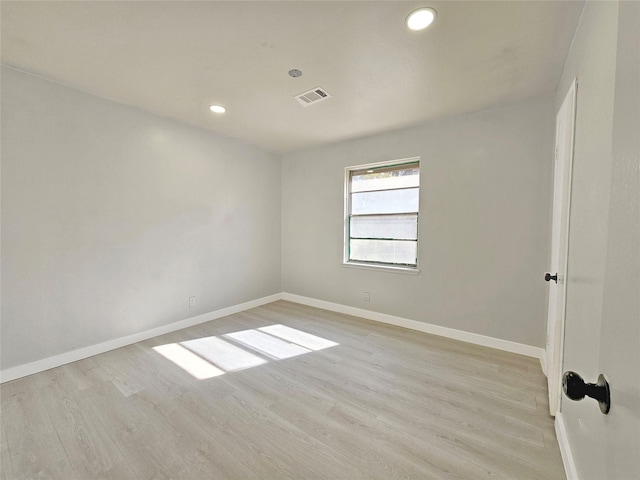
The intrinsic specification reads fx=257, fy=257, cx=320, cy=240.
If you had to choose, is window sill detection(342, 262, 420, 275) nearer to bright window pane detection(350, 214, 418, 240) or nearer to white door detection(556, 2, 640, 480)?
bright window pane detection(350, 214, 418, 240)

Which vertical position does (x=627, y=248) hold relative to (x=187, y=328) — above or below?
above

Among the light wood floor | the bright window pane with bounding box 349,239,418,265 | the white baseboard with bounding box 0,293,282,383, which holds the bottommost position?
the light wood floor

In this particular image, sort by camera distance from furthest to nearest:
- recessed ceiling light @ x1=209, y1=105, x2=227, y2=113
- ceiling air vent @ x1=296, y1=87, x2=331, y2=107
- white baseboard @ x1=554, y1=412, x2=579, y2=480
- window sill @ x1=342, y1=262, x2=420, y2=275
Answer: window sill @ x1=342, y1=262, x2=420, y2=275 → recessed ceiling light @ x1=209, y1=105, x2=227, y2=113 → ceiling air vent @ x1=296, y1=87, x2=331, y2=107 → white baseboard @ x1=554, y1=412, x2=579, y2=480

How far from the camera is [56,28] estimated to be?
1667 mm

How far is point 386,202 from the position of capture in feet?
11.7

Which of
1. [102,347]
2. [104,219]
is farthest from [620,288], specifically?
[102,347]

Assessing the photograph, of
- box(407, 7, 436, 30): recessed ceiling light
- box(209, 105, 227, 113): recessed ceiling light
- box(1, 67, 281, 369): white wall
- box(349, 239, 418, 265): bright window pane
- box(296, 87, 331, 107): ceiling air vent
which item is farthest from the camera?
box(349, 239, 418, 265): bright window pane

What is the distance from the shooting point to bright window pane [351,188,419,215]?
3324 mm

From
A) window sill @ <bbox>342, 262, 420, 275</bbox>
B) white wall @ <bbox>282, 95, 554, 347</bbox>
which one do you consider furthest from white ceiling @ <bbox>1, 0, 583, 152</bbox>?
window sill @ <bbox>342, 262, 420, 275</bbox>

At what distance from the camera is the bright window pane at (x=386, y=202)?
3.32 meters

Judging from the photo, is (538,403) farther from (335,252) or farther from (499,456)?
(335,252)

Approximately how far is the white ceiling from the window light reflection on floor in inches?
100

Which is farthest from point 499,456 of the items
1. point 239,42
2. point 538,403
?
point 239,42

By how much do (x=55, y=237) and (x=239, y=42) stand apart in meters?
2.34
